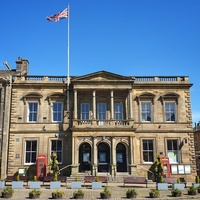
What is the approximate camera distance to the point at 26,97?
97.6ft

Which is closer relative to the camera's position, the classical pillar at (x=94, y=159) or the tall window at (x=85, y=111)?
the classical pillar at (x=94, y=159)

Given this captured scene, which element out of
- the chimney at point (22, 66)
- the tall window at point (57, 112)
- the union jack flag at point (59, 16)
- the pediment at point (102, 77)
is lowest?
the tall window at point (57, 112)

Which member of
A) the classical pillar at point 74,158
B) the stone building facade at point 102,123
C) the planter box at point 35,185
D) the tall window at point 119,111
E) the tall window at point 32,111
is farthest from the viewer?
the tall window at point 119,111

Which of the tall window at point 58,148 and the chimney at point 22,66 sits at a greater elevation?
the chimney at point 22,66

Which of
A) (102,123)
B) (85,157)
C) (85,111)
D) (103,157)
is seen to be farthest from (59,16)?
(103,157)

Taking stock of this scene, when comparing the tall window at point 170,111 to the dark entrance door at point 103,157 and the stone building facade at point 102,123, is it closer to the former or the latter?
the stone building facade at point 102,123

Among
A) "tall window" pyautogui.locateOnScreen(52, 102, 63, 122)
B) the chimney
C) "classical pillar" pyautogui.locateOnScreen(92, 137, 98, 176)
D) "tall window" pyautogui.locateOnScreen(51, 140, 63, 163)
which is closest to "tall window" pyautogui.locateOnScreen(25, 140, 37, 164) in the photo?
"tall window" pyautogui.locateOnScreen(51, 140, 63, 163)

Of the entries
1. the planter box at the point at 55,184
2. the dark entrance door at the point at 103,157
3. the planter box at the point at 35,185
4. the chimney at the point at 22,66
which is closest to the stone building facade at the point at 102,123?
the dark entrance door at the point at 103,157

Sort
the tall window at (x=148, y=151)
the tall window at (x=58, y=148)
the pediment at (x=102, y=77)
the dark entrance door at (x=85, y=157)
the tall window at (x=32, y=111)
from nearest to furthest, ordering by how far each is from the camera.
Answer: the dark entrance door at (x=85, y=157) → the tall window at (x=58, y=148) → the tall window at (x=148, y=151) → the pediment at (x=102, y=77) → the tall window at (x=32, y=111)

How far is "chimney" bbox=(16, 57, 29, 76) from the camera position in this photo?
3297cm

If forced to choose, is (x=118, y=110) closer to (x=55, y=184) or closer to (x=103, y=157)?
(x=103, y=157)

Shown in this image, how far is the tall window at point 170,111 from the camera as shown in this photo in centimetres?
3016

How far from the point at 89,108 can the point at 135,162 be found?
23.9 feet

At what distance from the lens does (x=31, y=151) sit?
28828mm
